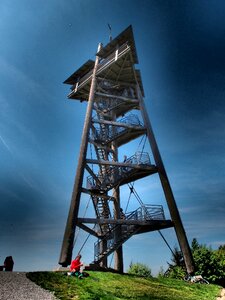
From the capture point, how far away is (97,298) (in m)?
7.57

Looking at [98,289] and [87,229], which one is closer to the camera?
[98,289]

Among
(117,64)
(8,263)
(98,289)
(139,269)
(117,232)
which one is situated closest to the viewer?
(98,289)

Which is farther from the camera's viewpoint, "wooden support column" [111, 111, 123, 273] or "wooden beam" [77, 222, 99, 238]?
"wooden support column" [111, 111, 123, 273]

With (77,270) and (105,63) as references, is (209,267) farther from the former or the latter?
(105,63)

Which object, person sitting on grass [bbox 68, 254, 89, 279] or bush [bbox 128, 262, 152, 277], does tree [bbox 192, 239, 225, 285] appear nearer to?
person sitting on grass [bbox 68, 254, 89, 279]

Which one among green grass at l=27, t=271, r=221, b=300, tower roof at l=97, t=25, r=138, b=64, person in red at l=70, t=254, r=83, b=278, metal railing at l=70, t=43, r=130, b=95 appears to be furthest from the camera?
tower roof at l=97, t=25, r=138, b=64

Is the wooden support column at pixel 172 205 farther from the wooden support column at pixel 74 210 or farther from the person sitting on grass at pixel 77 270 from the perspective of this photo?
the person sitting on grass at pixel 77 270

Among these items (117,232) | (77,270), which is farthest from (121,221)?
(77,270)

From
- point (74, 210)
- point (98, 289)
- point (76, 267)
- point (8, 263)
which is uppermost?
point (74, 210)

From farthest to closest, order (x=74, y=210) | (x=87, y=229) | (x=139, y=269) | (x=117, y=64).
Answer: (x=139, y=269)
(x=117, y=64)
(x=87, y=229)
(x=74, y=210)

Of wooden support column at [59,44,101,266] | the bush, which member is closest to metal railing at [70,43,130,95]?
wooden support column at [59,44,101,266]

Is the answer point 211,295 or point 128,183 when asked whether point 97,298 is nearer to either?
point 211,295

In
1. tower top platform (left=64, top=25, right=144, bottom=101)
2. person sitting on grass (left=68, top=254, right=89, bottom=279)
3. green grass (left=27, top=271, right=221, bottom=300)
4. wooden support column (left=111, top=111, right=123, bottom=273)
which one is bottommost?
green grass (left=27, top=271, right=221, bottom=300)

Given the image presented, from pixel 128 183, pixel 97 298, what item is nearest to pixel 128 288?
pixel 97 298
